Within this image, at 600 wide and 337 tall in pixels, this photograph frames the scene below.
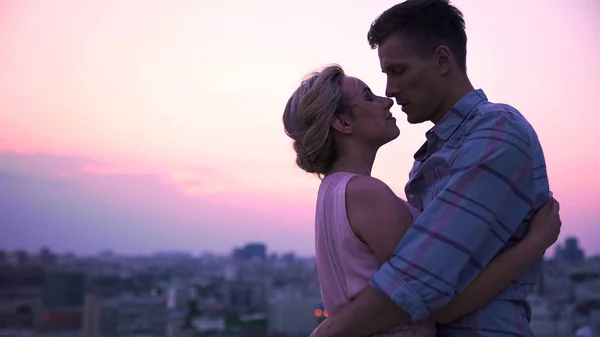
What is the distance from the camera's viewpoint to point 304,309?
29.6 m

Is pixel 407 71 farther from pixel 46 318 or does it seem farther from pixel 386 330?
pixel 46 318

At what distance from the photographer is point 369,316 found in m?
1.35

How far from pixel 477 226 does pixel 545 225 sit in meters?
0.18

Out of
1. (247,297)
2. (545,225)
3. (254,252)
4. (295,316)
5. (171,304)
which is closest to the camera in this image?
(545,225)

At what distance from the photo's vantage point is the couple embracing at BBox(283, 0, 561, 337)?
1310 mm

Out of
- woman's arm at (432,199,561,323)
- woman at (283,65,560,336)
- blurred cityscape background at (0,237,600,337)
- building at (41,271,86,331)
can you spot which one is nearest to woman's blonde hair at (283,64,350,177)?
woman at (283,65,560,336)

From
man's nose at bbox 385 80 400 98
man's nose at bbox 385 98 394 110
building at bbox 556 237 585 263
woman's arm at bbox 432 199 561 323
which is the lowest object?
woman's arm at bbox 432 199 561 323

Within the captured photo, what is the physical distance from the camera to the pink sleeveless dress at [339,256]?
55.5 inches

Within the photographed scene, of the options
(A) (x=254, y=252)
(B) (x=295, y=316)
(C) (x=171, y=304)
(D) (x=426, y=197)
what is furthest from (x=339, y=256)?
(A) (x=254, y=252)

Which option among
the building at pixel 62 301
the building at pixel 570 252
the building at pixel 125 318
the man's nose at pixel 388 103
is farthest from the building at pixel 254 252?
the man's nose at pixel 388 103

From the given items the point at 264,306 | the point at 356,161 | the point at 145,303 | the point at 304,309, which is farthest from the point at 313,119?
the point at 264,306

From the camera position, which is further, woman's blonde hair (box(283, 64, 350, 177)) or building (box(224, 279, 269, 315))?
building (box(224, 279, 269, 315))

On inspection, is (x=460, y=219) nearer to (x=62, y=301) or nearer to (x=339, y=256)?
(x=339, y=256)

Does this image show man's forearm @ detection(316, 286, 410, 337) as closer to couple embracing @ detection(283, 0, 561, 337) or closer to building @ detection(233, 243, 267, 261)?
couple embracing @ detection(283, 0, 561, 337)
